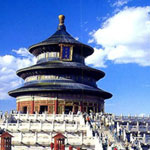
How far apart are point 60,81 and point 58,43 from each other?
667cm

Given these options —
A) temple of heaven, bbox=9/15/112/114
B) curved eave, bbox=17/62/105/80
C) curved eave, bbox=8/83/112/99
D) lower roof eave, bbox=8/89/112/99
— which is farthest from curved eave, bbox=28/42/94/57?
lower roof eave, bbox=8/89/112/99

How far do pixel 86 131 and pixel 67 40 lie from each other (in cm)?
2601

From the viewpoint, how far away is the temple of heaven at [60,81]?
4706 cm

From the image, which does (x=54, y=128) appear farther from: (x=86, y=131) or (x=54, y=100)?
(x=54, y=100)

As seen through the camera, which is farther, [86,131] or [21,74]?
[21,74]

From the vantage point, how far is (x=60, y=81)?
48.8 meters

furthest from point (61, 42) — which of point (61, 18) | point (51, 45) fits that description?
point (61, 18)

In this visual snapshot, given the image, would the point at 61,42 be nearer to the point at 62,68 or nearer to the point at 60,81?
the point at 62,68

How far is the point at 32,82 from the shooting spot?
50.6 metres

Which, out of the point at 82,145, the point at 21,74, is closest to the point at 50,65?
the point at 21,74

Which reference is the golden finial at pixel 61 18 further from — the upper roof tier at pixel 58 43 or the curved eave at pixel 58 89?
A: the curved eave at pixel 58 89

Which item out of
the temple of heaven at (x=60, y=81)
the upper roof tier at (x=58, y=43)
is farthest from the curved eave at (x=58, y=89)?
the upper roof tier at (x=58, y=43)

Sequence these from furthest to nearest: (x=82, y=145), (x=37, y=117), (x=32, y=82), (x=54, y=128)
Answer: (x=32, y=82), (x=37, y=117), (x=54, y=128), (x=82, y=145)

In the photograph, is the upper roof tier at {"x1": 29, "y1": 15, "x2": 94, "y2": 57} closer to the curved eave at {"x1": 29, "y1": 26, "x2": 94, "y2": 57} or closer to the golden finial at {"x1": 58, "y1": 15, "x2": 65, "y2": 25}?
the curved eave at {"x1": 29, "y1": 26, "x2": 94, "y2": 57}
